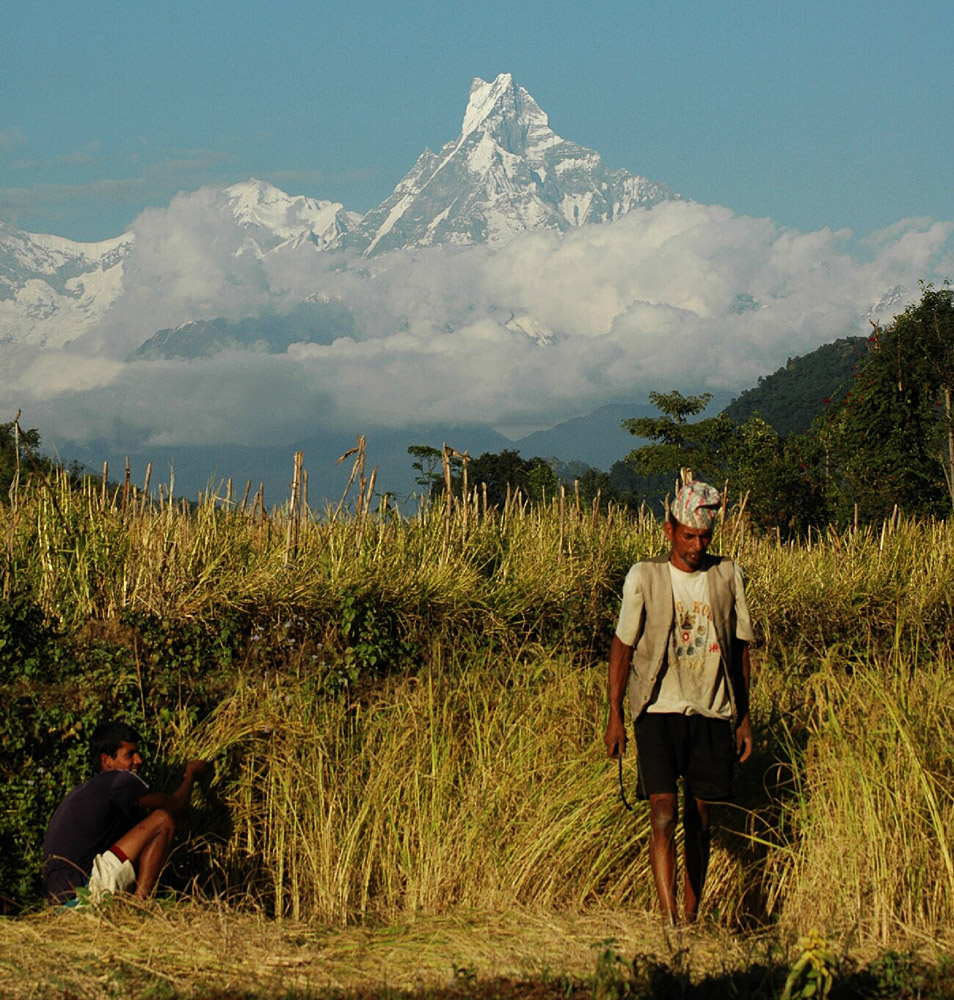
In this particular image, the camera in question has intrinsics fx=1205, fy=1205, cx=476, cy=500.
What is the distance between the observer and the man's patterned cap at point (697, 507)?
4.79m

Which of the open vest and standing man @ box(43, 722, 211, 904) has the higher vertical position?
the open vest

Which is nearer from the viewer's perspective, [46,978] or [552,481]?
[46,978]

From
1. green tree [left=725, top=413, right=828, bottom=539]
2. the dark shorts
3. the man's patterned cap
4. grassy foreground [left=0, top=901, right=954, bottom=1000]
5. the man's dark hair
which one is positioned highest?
green tree [left=725, top=413, right=828, bottom=539]

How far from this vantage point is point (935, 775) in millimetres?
5719

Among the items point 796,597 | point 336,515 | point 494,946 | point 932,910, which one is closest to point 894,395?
point 796,597

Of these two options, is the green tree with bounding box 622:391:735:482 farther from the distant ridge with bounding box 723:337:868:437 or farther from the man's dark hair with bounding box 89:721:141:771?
the man's dark hair with bounding box 89:721:141:771

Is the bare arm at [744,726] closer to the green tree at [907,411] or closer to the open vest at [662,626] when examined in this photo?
the open vest at [662,626]

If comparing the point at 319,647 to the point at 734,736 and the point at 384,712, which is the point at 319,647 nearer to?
the point at 384,712

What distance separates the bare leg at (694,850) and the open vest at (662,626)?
45cm

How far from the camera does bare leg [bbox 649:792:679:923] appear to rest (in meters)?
4.72

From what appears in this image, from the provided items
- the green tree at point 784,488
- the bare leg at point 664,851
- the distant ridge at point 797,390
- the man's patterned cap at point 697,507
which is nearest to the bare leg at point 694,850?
the bare leg at point 664,851

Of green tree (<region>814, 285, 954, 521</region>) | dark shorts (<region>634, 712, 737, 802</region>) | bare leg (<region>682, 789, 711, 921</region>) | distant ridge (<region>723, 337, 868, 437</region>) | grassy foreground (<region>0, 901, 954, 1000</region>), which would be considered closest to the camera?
grassy foreground (<region>0, 901, 954, 1000</region>)

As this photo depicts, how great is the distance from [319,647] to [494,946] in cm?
415

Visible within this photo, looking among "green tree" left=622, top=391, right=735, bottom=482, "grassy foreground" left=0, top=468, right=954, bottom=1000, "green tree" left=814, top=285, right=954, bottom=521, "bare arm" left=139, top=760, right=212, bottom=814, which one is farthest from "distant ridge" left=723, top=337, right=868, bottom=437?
"bare arm" left=139, top=760, right=212, bottom=814
